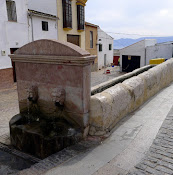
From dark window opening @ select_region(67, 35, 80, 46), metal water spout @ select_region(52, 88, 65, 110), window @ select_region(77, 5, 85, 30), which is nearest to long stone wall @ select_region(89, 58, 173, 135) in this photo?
metal water spout @ select_region(52, 88, 65, 110)

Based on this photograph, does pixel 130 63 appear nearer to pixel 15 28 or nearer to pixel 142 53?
pixel 142 53

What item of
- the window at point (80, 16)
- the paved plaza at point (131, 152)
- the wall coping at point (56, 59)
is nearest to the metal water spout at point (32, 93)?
the wall coping at point (56, 59)

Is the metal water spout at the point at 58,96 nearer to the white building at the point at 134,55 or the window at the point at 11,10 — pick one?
the window at the point at 11,10

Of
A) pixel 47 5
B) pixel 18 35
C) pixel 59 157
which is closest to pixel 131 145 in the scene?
pixel 59 157

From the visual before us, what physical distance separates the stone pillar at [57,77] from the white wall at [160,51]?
60.2ft

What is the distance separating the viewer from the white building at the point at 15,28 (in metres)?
11.9

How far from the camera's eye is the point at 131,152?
141 inches

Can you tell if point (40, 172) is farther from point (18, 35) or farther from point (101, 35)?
point (101, 35)

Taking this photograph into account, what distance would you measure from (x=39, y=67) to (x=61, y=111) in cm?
122

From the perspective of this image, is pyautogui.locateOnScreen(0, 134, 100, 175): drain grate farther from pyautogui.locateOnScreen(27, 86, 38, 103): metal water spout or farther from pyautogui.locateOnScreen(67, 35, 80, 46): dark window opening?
pyautogui.locateOnScreen(67, 35, 80, 46): dark window opening

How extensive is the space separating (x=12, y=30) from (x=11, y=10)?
1.34 meters

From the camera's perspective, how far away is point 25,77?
512 cm

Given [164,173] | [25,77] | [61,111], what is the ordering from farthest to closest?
[25,77], [61,111], [164,173]

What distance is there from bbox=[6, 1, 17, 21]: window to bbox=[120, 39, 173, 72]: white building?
546 inches
